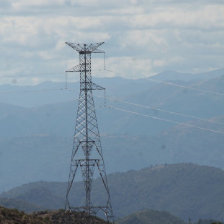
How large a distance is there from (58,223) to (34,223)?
45.8ft

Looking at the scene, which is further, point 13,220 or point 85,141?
point 85,141

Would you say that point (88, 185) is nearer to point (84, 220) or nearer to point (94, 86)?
point (84, 220)

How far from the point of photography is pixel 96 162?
90375mm

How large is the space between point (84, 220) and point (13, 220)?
1764 centimetres

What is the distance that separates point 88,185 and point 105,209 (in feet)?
14.9

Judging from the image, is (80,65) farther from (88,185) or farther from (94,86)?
(88,185)

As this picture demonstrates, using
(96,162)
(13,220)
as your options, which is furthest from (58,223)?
(13,220)

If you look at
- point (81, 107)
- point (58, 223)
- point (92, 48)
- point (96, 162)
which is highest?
point (92, 48)

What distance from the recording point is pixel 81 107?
9344cm

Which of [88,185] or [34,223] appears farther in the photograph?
[88,185]

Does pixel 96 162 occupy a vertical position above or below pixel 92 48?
below

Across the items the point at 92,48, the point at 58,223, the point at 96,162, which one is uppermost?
the point at 92,48

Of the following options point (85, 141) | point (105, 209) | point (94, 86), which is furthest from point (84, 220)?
point (94, 86)

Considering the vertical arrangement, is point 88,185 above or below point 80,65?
below
